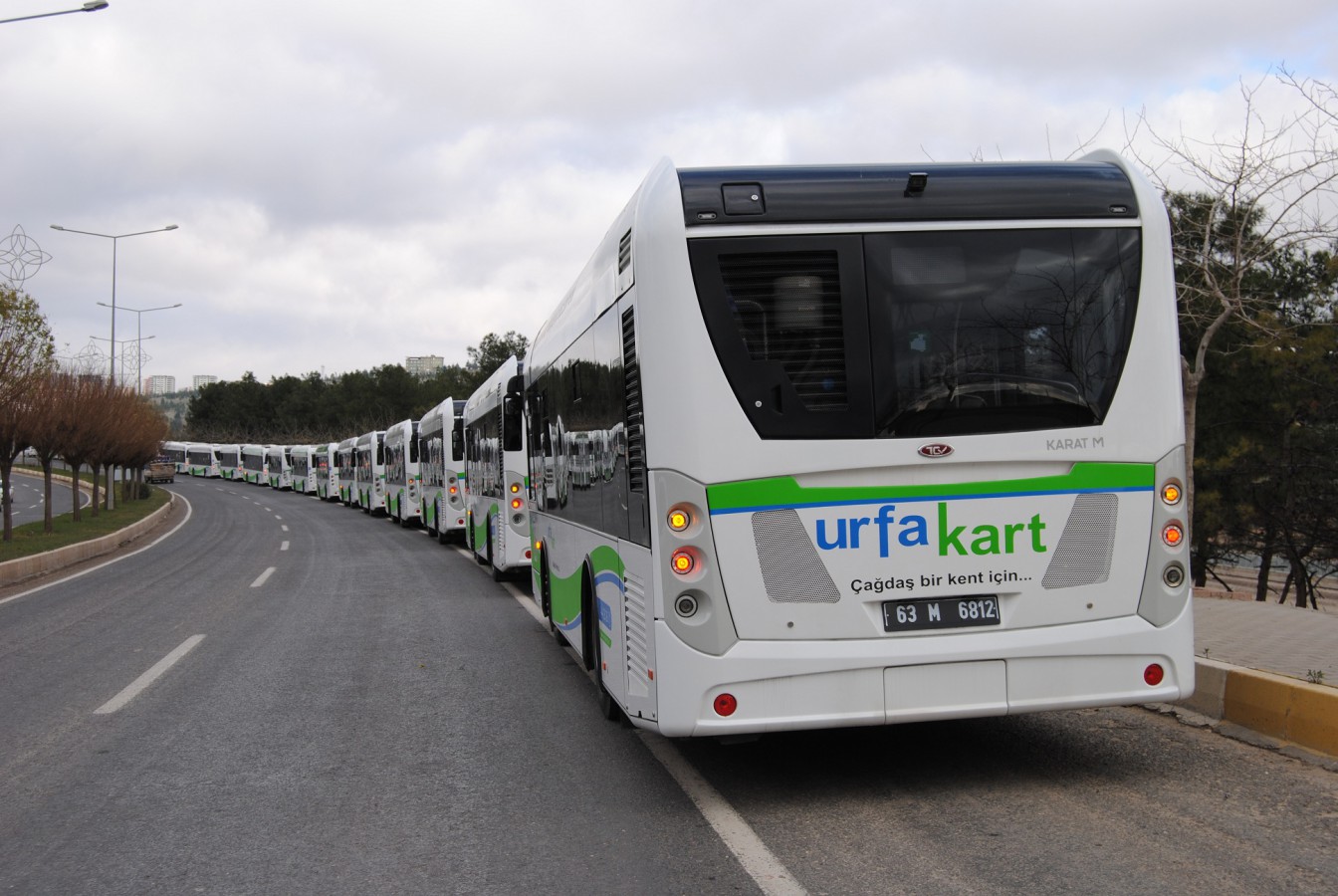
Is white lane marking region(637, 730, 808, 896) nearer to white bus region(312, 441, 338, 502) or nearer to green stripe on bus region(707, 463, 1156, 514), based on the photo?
green stripe on bus region(707, 463, 1156, 514)

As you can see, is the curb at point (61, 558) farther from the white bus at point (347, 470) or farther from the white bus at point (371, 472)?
the white bus at point (347, 470)

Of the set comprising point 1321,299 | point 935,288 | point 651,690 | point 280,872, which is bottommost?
point 280,872

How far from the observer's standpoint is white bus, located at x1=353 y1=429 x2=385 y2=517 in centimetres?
4084

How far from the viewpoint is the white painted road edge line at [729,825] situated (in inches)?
176

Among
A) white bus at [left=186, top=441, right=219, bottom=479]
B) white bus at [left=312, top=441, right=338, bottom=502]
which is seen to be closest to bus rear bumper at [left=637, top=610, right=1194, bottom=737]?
white bus at [left=312, top=441, right=338, bottom=502]

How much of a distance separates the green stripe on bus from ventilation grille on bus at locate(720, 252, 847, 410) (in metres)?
0.40

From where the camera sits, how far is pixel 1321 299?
25.4m

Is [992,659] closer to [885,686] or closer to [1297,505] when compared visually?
[885,686]

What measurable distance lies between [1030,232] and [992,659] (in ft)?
6.63

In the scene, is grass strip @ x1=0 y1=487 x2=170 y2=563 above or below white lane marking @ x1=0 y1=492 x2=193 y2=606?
above

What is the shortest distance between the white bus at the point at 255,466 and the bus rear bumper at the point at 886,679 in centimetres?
8166

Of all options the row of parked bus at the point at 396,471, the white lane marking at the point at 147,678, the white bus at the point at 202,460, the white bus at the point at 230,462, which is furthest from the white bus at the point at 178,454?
the white lane marking at the point at 147,678

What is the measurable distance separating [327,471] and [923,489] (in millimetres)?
55356

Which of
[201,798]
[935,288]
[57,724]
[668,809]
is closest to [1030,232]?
[935,288]
